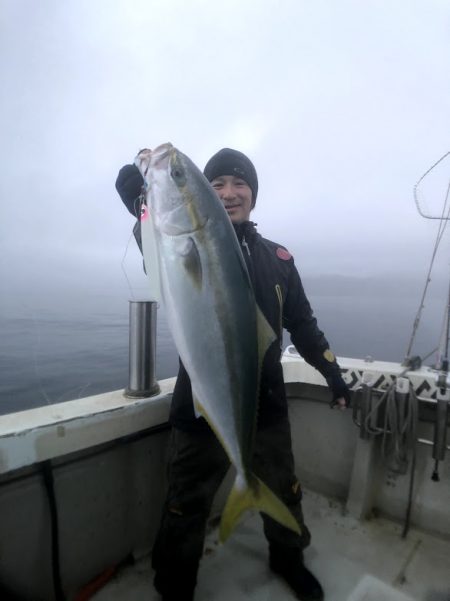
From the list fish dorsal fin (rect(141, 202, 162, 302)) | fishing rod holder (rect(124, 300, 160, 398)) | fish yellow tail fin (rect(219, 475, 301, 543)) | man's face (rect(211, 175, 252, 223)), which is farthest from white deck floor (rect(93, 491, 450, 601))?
man's face (rect(211, 175, 252, 223))

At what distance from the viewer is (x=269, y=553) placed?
2717 millimetres

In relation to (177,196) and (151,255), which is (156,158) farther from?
(151,255)

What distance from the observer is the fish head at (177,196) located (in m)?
1.56

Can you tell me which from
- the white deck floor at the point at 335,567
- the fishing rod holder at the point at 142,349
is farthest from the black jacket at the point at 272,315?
the white deck floor at the point at 335,567

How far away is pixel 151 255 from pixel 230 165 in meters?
1.16

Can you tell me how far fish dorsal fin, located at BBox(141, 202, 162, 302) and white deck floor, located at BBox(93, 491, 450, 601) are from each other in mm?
2107

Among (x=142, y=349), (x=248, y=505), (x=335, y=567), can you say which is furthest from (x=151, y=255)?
(x=335, y=567)

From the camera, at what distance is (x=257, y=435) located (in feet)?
7.56

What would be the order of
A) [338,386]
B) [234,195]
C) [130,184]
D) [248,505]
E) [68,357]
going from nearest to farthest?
[248,505], [130,184], [234,195], [338,386], [68,357]

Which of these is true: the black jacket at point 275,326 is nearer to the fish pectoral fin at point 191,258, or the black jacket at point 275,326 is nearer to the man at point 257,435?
the man at point 257,435

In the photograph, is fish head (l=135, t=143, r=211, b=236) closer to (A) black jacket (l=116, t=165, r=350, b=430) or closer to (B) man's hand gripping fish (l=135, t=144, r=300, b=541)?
(B) man's hand gripping fish (l=135, t=144, r=300, b=541)

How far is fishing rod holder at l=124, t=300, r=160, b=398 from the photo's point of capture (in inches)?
95.6

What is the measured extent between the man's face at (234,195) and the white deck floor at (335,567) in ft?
8.20

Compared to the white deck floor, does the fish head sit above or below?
above
